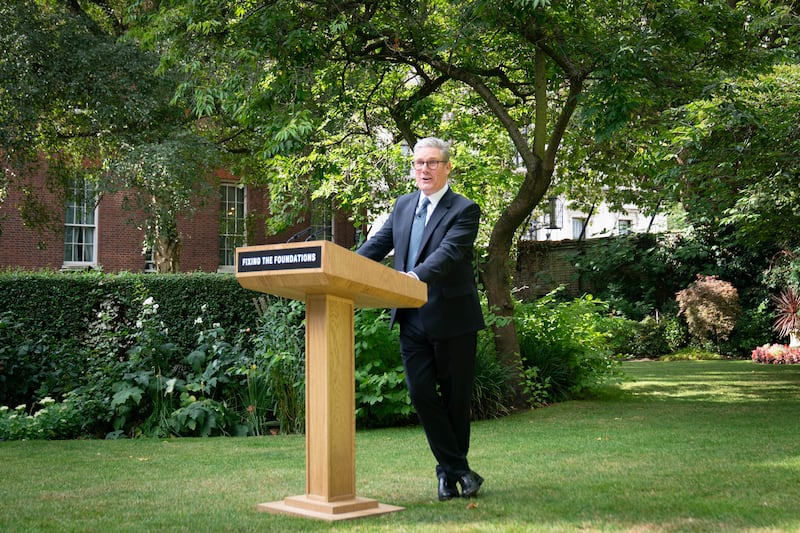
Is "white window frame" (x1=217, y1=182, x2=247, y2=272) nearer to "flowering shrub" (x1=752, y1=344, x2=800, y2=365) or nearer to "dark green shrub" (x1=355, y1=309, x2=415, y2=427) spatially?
"flowering shrub" (x1=752, y1=344, x2=800, y2=365)

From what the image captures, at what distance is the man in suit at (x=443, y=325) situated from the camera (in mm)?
4746

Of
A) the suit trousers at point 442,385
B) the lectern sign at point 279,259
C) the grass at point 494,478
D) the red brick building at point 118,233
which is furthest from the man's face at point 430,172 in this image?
the red brick building at point 118,233

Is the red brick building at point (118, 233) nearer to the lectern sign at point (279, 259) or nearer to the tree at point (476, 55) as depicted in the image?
the tree at point (476, 55)

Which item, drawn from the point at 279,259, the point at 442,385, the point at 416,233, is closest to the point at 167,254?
the point at 416,233

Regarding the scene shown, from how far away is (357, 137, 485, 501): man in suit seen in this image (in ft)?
15.6

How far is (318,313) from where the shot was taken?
4184mm

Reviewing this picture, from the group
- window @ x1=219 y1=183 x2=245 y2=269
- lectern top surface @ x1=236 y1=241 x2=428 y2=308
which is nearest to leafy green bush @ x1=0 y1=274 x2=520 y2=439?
lectern top surface @ x1=236 y1=241 x2=428 y2=308

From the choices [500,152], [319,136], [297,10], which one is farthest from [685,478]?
[500,152]

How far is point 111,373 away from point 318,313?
595 centimetres

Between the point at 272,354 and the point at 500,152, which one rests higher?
the point at 500,152

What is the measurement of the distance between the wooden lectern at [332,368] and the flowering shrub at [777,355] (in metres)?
17.5

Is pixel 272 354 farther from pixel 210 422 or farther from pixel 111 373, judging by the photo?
pixel 111 373

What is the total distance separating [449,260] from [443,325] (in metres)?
0.39

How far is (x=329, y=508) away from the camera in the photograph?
4098 millimetres
